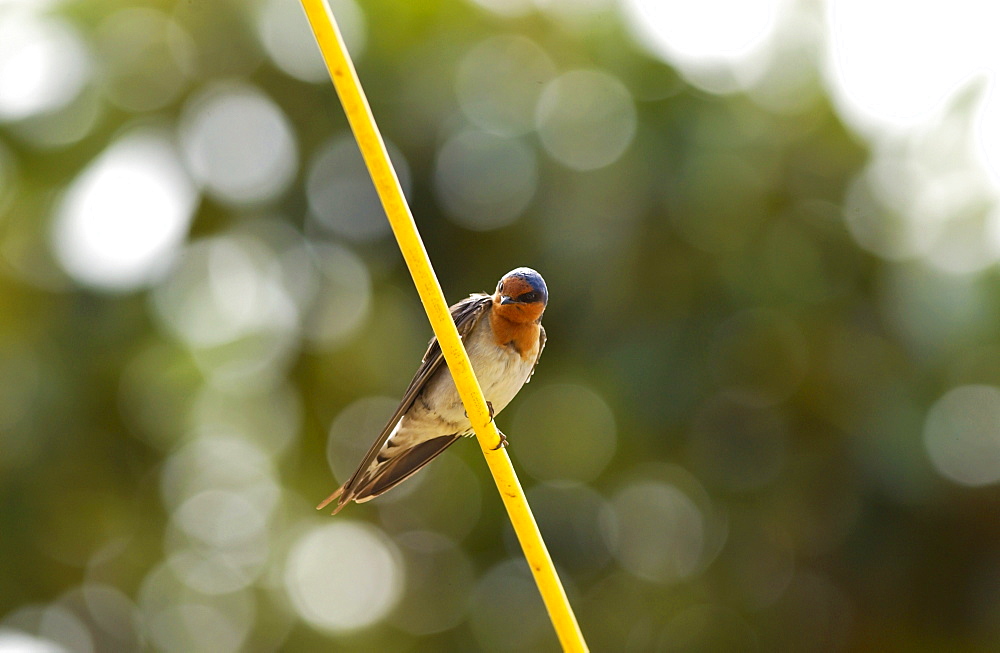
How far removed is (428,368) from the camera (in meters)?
5.25

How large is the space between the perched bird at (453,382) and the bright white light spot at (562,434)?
7.33 meters

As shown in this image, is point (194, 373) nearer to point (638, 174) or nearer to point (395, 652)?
point (395, 652)

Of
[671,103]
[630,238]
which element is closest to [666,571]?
[630,238]

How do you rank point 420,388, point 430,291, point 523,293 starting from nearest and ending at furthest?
point 430,291, point 523,293, point 420,388

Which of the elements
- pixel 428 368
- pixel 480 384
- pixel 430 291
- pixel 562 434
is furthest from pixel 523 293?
pixel 562 434

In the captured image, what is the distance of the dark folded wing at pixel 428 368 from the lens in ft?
16.4

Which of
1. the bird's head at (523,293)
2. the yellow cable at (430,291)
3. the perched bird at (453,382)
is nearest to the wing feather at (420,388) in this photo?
the perched bird at (453,382)

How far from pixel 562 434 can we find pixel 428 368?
8.12m

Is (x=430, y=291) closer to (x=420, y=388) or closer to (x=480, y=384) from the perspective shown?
(x=480, y=384)

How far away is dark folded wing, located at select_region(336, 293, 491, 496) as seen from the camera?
4.99 metres

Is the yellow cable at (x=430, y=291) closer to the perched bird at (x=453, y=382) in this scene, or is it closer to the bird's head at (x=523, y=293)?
the bird's head at (x=523, y=293)

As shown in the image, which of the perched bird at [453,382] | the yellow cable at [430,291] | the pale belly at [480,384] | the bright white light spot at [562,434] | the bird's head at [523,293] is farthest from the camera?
the bright white light spot at [562,434]

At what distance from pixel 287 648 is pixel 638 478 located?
571 centimetres

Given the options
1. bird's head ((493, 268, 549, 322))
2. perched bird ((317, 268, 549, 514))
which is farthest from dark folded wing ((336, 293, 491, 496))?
bird's head ((493, 268, 549, 322))
